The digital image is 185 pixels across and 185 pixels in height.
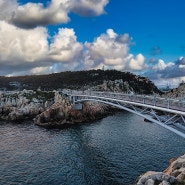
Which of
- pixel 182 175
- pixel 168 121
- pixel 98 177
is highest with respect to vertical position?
pixel 168 121

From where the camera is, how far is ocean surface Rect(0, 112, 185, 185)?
37.5 meters

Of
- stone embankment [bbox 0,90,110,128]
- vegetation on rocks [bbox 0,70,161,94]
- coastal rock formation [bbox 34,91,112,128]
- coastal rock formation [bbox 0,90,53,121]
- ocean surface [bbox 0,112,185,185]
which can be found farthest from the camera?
vegetation on rocks [bbox 0,70,161,94]

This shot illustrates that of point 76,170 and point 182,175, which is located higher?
point 182,175

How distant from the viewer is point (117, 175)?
1476 inches

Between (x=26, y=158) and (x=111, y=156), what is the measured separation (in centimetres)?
1317

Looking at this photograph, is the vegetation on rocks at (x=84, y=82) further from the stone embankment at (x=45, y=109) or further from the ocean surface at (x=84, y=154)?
the ocean surface at (x=84, y=154)

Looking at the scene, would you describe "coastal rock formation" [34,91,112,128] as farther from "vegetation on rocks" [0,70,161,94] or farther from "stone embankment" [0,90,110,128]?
"vegetation on rocks" [0,70,161,94]

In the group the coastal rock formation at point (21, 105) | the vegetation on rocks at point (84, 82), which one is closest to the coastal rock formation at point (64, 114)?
the coastal rock formation at point (21, 105)

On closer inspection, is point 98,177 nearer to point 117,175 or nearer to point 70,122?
point 117,175

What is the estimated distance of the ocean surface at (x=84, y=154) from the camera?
3750cm

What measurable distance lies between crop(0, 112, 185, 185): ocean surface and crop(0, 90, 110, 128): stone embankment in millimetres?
11631

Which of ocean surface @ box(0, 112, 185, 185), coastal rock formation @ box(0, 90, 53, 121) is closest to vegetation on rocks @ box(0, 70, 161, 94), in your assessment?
coastal rock formation @ box(0, 90, 53, 121)

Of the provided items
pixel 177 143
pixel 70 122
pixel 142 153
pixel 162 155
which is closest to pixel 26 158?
pixel 142 153

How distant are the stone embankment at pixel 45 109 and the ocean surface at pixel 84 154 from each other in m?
11.6
